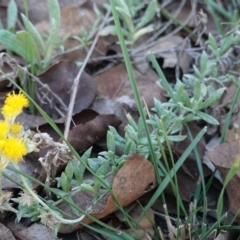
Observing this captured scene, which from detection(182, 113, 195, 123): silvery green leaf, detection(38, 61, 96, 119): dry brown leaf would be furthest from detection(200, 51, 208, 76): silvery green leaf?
detection(38, 61, 96, 119): dry brown leaf

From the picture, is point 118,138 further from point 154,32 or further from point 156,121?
point 154,32

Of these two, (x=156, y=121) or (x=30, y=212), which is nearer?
(x=30, y=212)

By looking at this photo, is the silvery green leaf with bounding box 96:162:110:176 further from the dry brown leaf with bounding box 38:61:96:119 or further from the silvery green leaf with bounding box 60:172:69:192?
the dry brown leaf with bounding box 38:61:96:119

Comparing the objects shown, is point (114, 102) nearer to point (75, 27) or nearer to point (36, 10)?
point (75, 27)

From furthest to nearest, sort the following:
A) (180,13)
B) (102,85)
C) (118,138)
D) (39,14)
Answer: (180,13)
(39,14)
(102,85)
(118,138)

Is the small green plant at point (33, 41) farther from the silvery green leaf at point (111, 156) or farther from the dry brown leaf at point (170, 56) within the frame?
the silvery green leaf at point (111, 156)

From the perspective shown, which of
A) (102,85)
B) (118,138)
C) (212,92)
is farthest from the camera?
(102,85)

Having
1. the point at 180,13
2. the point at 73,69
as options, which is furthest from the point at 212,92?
the point at 180,13

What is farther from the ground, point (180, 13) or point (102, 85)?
point (180, 13)
